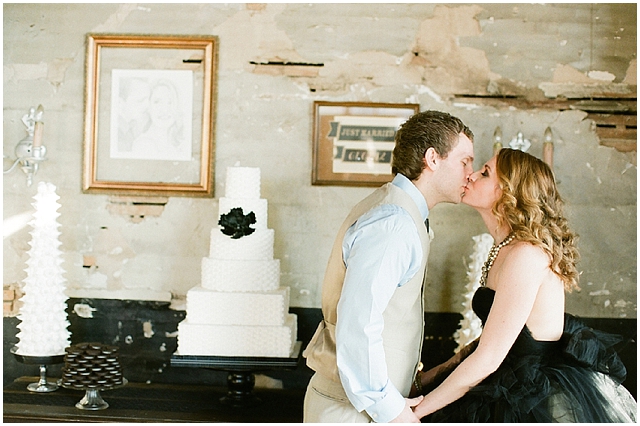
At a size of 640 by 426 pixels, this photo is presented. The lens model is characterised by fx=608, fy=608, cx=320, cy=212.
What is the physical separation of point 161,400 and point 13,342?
1.05 meters

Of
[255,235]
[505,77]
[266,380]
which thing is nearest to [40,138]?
[255,235]

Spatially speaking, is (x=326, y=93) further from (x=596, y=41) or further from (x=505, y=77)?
(x=596, y=41)

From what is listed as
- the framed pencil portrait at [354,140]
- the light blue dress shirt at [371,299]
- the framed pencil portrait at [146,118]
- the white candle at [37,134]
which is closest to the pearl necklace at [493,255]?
the light blue dress shirt at [371,299]

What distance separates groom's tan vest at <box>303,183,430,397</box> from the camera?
199 cm

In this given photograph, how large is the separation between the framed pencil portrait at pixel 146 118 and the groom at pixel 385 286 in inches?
58.2

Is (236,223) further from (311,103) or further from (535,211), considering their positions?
(535,211)

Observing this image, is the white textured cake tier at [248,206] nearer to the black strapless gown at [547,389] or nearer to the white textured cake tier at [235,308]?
the white textured cake tier at [235,308]

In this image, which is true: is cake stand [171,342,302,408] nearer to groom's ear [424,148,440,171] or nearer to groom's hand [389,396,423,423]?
groom's hand [389,396,423,423]

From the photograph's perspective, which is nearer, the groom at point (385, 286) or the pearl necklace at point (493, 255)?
the groom at point (385, 286)

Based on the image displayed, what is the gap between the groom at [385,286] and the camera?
6.08 feet

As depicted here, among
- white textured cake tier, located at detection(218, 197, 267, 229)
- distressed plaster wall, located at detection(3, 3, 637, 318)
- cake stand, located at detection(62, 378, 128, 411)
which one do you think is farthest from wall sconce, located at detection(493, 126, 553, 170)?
cake stand, located at detection(62, 378, 128, 411)

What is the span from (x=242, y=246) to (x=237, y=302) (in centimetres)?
26

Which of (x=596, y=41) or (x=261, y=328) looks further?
(x=596, y=41)

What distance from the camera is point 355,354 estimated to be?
186 cm
